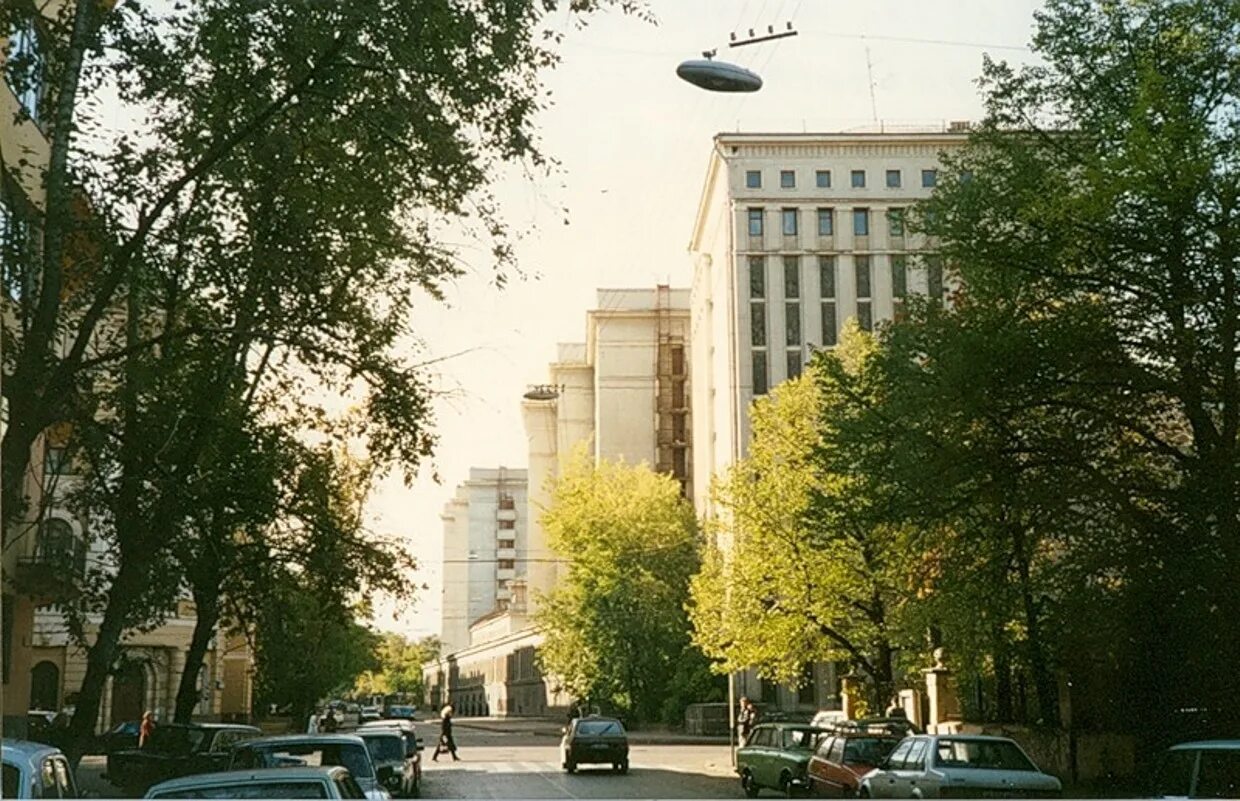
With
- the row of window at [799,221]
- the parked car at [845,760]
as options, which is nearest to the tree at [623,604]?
the row of window at [799,221]

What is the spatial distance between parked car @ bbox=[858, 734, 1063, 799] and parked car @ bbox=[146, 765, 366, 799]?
28.1ft

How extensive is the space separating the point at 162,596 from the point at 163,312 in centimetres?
642

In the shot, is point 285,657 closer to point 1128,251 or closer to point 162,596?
point 162,596

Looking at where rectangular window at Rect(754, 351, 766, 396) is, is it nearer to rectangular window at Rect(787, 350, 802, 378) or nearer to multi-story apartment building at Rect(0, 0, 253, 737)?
rectangular window at Rect(787, 350, 802, 378)

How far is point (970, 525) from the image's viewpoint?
66.3ft

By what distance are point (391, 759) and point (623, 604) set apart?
114ft

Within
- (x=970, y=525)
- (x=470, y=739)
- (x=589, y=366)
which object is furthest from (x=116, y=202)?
(x=589, y=366)

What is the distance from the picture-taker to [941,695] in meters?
28.5

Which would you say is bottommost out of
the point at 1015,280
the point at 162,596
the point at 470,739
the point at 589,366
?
the point at 470,739

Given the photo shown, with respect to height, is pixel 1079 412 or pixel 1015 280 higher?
pixel 1015 280

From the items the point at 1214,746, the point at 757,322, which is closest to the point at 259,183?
the point at 1214,746

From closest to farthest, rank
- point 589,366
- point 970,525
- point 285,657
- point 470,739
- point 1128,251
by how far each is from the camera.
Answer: point 1128,251
point 970,525
point 285,657
point 470,739
point 589,366

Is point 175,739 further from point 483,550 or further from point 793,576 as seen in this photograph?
point 483,550

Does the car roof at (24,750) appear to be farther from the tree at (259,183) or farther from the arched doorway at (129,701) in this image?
the arched doorway at (129,701)
